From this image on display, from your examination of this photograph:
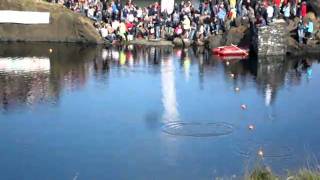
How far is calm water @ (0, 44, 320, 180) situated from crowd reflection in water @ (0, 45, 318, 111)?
0.17ft

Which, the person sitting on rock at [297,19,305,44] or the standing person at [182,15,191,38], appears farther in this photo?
the standing person at [182,15,191,38]

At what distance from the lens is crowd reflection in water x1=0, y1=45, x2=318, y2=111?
26.4m

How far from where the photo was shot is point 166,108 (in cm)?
2369

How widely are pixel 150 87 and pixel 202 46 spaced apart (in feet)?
47.2

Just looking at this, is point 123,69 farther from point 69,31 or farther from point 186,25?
point 69,31

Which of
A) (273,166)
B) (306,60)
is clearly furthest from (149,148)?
(306,60)

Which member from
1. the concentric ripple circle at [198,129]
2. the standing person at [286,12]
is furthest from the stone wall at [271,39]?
the concentric ripple circle at [198,129]

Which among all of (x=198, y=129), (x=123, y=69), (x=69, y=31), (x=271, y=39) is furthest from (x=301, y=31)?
(x=198, y=129)

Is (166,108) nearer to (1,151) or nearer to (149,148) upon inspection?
(149,148)

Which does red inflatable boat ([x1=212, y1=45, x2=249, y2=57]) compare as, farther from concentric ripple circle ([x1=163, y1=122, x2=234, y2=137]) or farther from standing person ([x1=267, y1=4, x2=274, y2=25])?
concentric ripple circle ([x1=163, y1=122, x2=234, y2=137])

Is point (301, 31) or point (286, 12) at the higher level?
point (286, 12)

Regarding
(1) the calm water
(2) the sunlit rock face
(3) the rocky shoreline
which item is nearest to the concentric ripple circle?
(1) the calm water

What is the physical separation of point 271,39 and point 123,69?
945 centimetres

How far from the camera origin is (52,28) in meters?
42.6
